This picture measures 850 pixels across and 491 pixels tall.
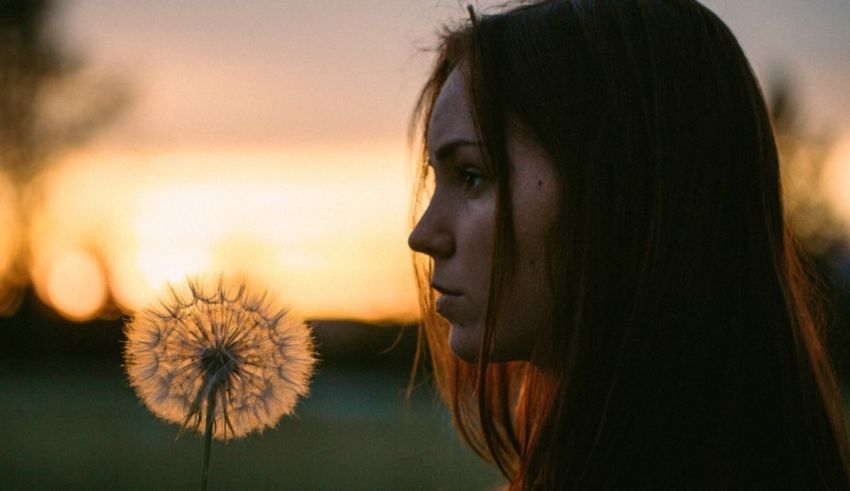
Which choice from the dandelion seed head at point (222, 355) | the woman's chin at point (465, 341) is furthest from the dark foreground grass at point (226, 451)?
the woman's chin at point (465, 341)

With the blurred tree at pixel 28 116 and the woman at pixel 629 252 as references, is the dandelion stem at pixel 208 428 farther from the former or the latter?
the blurred tree at pixel 28 116

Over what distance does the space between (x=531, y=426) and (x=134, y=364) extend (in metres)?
0.77

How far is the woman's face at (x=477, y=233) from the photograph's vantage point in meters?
2.09

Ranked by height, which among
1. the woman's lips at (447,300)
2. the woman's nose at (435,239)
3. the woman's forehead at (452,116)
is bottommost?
the woman's lips at (447,300)

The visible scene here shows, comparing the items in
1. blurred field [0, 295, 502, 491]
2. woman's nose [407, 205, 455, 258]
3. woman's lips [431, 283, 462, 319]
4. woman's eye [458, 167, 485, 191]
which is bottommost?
blurred field [0, 295, 502, 491]

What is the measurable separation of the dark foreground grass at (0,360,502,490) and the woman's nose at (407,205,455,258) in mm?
8376

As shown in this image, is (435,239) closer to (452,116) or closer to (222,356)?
(452,116)

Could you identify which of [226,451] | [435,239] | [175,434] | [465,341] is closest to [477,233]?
[435,239]

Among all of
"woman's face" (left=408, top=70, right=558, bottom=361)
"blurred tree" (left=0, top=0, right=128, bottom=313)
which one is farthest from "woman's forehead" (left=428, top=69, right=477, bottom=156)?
"blurred tree" (left=0, top=0, right=128, bottom=313)

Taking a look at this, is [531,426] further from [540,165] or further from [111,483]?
[111,483]

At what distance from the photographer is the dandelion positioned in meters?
2.26

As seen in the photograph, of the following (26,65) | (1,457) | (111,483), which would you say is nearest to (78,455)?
(1,457)

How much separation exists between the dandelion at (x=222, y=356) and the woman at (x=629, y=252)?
15.4 inches

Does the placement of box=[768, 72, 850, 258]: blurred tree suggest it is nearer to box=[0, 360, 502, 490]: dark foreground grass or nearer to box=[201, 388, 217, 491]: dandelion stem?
box=[0, 360, 502, 490]: dark foreground grass
